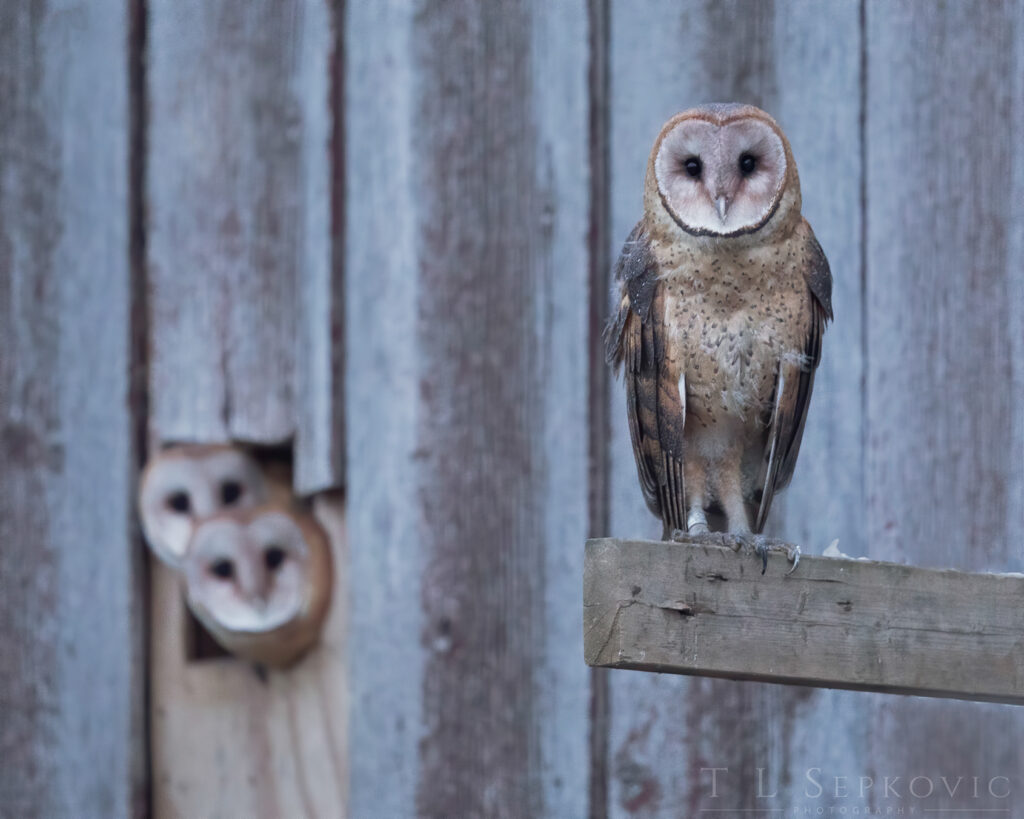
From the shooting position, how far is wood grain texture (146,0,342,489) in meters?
2.18

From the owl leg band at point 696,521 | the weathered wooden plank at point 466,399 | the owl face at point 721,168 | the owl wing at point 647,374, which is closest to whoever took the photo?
the owl face at point 721,168

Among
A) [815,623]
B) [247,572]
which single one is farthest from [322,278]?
[815,623]

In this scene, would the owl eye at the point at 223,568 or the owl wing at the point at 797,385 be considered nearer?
the owl wing at the point at 797,385

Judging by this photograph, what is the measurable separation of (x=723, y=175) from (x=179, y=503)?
1107mm

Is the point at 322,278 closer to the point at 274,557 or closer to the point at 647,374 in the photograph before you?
the point at 274,557

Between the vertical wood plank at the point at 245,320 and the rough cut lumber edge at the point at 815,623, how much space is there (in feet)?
3.16

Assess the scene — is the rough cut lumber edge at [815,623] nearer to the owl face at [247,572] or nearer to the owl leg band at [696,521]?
the owl leg band at [696,521]

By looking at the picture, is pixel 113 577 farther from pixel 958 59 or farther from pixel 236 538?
pixel 958 59

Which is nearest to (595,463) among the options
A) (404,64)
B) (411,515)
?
(411,515)

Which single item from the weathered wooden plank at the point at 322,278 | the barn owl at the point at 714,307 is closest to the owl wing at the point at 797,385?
the barn owl at the point at 714,307

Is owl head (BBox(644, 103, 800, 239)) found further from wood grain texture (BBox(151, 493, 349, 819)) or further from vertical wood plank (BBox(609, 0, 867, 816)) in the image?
wood grain texture (BBox(151, 493, 349, 819))

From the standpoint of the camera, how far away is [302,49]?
2205mm

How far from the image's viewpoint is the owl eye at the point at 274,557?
213 centimetres

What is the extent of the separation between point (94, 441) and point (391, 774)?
2.70 ft
